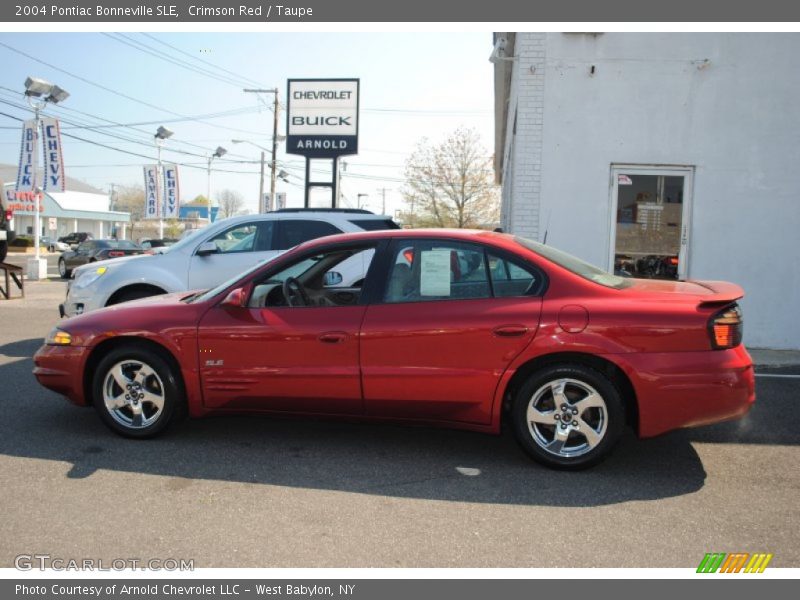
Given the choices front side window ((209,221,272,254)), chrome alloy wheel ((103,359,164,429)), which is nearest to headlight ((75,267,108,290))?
front side window ((209,221,272,254))

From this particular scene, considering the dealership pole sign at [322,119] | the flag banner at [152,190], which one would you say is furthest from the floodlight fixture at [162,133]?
the dealership pole sign at [322,119]

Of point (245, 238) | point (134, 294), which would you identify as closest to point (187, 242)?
point (245, 238)

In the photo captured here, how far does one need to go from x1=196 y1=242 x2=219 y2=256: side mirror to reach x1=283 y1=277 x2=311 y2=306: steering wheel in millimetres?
3275

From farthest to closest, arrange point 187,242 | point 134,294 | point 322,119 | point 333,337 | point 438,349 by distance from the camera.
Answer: point 322,119 → point 187,242 → point 134,294 → point 333,337 → point 438,349

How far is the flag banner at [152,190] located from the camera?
38.0 meters

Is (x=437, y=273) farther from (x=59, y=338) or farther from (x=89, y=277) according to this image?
(x=89, y=277)

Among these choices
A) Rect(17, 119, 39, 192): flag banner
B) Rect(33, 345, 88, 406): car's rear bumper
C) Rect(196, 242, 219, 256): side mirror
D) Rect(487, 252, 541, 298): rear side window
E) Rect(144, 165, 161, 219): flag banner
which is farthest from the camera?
Rect(144, 165, 161, 219): flag banner

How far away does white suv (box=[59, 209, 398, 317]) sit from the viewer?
771cm

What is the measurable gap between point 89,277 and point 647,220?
7.18 meters

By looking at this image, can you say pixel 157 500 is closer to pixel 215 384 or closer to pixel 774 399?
pixel 215 384

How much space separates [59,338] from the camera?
16.4 feet

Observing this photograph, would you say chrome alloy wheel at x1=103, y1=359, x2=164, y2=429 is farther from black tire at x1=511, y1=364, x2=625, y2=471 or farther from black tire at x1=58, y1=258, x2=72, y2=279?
black tire at x1=58, y1=258, x2=72, y2=279

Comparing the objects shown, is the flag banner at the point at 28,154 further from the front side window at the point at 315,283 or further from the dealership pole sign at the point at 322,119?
the front side window at the point at 315,283
